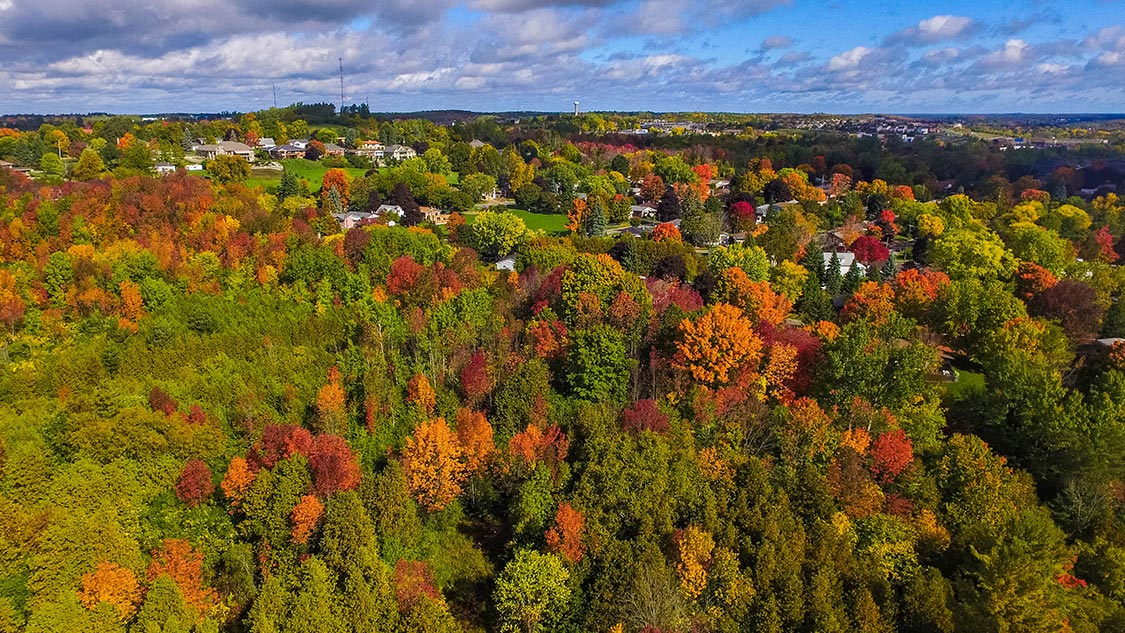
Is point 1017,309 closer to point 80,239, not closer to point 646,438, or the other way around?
point 646,438

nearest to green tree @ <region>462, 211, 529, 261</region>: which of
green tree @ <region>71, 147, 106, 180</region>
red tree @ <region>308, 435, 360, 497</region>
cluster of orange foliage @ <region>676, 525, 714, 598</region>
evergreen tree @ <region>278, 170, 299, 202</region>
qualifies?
evergreen tree @ <region>278, 170, 299, 202</region>

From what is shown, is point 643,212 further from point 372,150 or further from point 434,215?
point 372,150

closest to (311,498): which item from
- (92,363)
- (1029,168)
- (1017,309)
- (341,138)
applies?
(92,363)

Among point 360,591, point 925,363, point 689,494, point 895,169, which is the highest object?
point 895,169

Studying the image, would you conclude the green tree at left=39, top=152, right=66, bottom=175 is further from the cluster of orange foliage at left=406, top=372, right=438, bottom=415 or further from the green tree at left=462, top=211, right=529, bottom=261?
the cluster of orange foliage at left=406, top=372, right=438, bottom=415

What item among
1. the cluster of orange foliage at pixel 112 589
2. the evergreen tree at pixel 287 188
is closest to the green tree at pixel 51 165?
the evergreen tree at pixel 287 188

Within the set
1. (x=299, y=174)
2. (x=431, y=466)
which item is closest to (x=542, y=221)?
(x=299, y=174)
